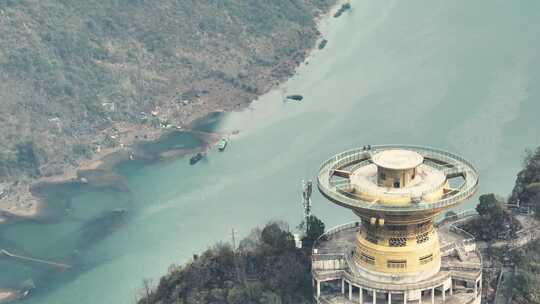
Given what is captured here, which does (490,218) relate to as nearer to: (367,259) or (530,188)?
(530,188)

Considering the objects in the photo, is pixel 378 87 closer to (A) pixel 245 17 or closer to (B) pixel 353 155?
(A) pixel 245 17

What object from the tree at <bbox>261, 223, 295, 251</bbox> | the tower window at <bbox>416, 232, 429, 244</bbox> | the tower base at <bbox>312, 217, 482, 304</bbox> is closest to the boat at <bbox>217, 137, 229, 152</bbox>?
the tree at <bbox>261, 223, 295, 251</bbox>

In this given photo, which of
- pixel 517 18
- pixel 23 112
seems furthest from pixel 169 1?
pixel 517 18

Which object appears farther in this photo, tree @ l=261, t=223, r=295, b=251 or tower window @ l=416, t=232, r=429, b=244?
tree @ l=261, t=223, r=295, b=251

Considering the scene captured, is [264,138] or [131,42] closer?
[264,138]

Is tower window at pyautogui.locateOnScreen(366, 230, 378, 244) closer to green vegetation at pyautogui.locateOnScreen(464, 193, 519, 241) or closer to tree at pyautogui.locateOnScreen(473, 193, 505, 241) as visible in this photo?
green vegetation at pyautogui.locateOnScreen(464, 193, 519, 241)

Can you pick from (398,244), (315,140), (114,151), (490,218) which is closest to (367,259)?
(398,244)

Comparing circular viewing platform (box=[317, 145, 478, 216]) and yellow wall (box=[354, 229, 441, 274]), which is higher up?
circular viewing platform (box=[317, 145, 478, 216])
